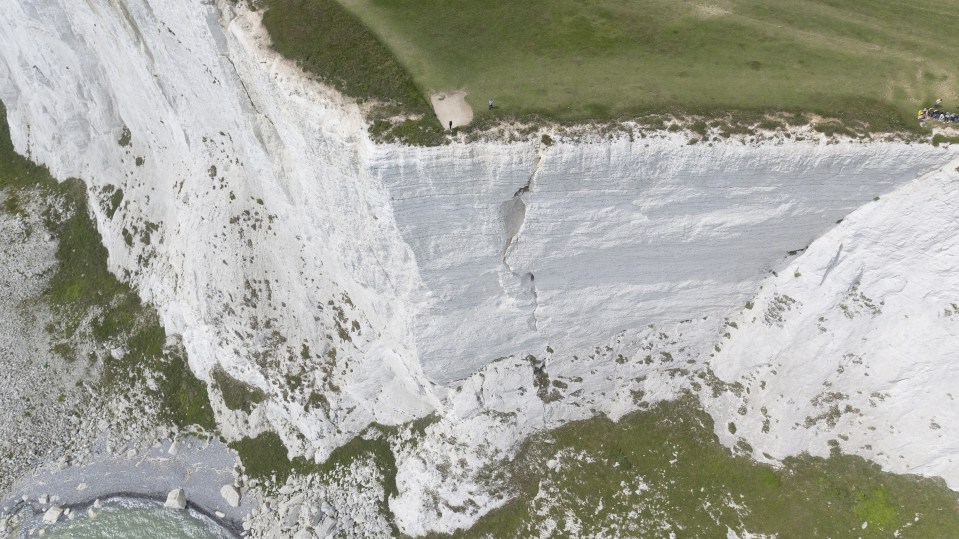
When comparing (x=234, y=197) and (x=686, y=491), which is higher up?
(x=234, y=197)

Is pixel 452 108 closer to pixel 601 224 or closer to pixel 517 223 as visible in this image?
pixel 517 223

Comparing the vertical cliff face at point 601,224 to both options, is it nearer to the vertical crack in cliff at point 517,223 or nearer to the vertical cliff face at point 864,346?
the vertical crack in cliff at point 517,223

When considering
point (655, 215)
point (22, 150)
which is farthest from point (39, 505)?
point (655, 215)

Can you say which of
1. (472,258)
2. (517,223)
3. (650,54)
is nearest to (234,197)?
(472,258)

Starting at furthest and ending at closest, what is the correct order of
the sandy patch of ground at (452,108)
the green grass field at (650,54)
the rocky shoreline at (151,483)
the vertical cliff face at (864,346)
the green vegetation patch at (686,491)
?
1. the rocky shoreline at (151,483)
2. the green vegetation patch at (686,491)
3. the vertical cliff face at (864,346)
4. the green grass field at (650,54)
5. the sandy patch of ground at (452,108)

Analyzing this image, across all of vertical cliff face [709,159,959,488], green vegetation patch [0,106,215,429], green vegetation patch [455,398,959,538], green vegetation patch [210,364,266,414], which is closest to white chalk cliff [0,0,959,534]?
vertical cliff face [709,159,959,488]

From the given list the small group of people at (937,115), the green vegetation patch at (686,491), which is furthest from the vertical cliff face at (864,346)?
the small group of people at (937,115)

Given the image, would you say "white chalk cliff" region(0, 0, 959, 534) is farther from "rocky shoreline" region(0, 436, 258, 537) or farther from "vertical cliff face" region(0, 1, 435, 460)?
"rocky shoreline" region(0, 436, 258, 537)
